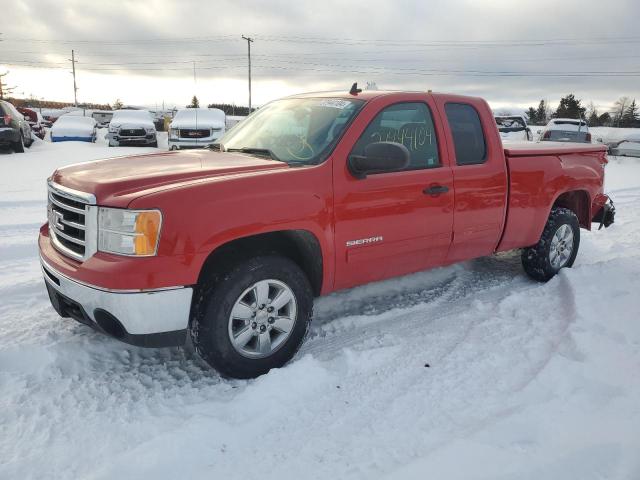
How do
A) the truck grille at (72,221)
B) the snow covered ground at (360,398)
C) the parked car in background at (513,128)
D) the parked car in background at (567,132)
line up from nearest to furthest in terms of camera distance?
the snow covered ground at (360,398) < the truck grille at (72,221) < the parked car in background at (513,128) < the parked car in background at (567,132)

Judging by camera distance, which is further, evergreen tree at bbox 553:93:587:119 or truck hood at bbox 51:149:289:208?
evergreen tree at bbox 553:93:587:119

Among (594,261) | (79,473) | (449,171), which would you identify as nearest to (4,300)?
(79,473)

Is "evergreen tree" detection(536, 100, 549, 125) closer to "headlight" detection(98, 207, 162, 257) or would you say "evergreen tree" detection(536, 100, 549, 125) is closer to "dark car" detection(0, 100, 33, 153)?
"dark car" detection(0, 100, 33, 153)

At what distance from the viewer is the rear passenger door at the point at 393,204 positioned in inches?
136

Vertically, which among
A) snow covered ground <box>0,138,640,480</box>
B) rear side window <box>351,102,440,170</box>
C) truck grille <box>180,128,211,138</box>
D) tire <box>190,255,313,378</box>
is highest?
truck grille <box>180,128,211,138</box>

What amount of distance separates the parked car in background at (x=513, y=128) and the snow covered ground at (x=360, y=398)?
10818 millimetres

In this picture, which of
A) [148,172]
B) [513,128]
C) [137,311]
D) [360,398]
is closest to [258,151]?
[148,172]

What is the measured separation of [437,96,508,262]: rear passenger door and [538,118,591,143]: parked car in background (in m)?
13.3

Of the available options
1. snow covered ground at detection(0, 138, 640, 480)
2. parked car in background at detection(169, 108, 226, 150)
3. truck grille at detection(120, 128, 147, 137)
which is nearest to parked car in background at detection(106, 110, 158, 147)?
truck grille at detection(120, 128, 147, 137)

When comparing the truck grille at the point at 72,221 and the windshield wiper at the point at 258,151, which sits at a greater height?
the windshield wiper at the point at 258,151

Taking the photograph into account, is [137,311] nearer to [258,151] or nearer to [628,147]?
[258,151]

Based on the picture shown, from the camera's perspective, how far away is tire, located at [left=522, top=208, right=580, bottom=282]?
501cm

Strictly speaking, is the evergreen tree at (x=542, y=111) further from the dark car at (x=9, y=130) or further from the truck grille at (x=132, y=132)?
the dark car at (x=9, y=130)

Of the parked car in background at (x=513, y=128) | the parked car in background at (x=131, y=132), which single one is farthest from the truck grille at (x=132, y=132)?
the parked car in background at (x=513, y=128)
